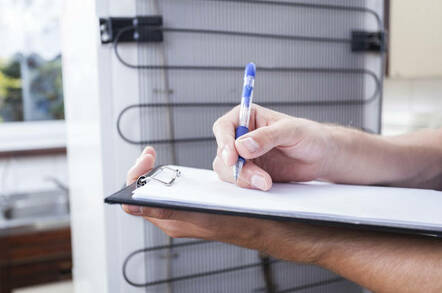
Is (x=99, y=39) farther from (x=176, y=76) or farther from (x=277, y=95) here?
(x=277, y=95)

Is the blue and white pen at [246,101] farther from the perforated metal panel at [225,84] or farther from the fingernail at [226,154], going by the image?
the perforated metal panel at [225,84]

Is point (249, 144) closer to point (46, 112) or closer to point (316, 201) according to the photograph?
point (316, 201)


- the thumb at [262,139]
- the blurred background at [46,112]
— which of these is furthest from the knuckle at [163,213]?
the blurred background at [46,112]

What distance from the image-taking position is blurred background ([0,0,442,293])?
1.52m

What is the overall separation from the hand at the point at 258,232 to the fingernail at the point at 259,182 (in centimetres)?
4

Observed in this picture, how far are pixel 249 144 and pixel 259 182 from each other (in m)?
0.04

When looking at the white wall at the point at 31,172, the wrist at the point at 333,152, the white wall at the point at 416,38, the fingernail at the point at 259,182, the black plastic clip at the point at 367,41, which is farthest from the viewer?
the white wall at the point at 31,172

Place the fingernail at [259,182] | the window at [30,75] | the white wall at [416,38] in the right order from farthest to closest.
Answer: the window at [30,75], the white wall at [416,38], the fingernail at [259,182]

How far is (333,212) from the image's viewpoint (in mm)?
389

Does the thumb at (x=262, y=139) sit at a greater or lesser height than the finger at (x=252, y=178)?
greater

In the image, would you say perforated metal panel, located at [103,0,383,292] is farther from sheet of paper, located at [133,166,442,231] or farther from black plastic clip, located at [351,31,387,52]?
sheet of paper, located at [133,166,442,231]

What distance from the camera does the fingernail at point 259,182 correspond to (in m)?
0.48

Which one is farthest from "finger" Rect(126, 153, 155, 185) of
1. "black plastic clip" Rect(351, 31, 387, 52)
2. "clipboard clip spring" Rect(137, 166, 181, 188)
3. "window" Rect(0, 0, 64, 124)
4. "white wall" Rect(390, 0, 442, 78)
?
"window" Rect(0, 0, 64, 124)

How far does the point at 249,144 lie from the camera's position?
485mm
